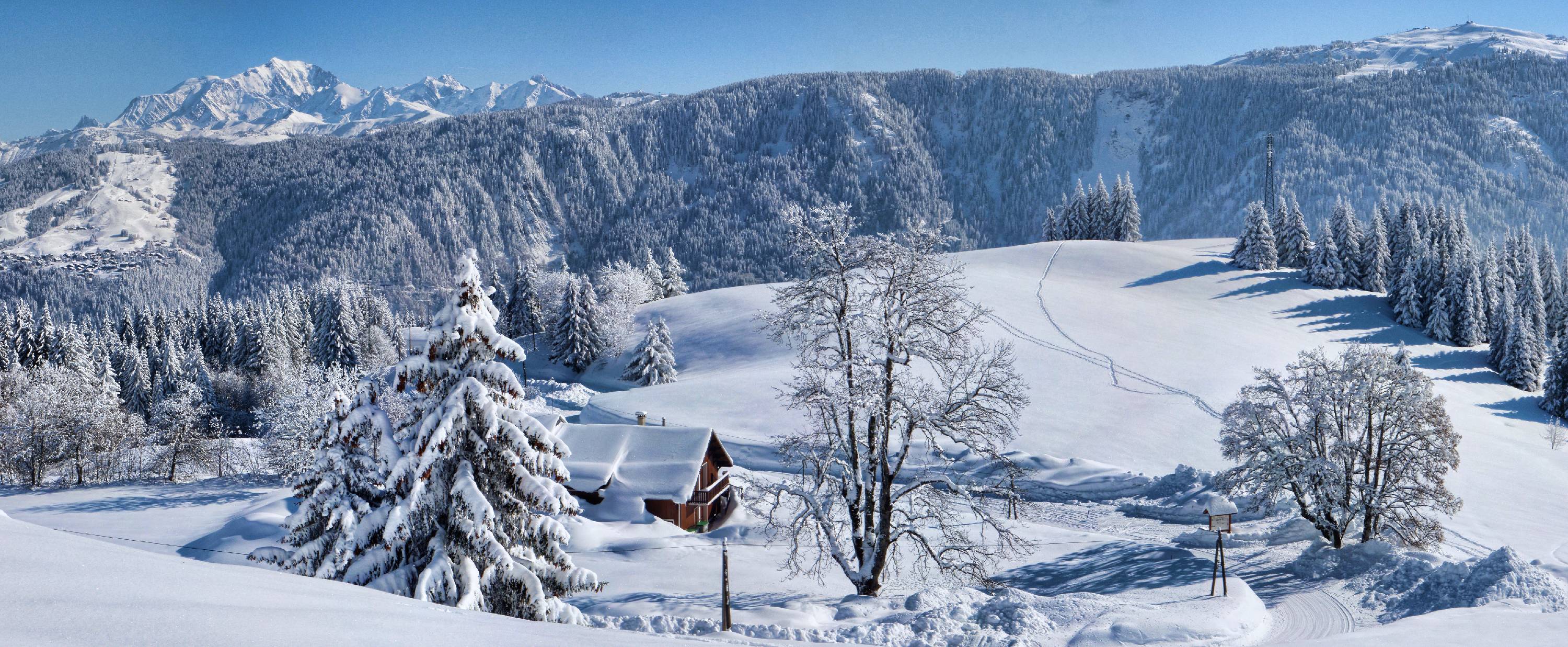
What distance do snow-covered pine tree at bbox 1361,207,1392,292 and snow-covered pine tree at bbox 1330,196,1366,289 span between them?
0.34 m

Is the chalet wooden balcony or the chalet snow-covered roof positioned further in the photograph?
the chalet wooden balcony

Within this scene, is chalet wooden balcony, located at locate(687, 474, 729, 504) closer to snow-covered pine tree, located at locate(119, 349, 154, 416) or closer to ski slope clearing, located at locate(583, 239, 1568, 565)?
ski slope clearing, located at locate(583, 239, 1568, 565)

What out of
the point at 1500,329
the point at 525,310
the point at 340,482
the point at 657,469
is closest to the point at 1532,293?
the point at 1500,329

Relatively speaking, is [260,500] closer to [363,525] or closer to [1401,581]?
[363,525]

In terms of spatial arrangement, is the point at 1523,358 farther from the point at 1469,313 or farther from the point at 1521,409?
the point at 1469,313

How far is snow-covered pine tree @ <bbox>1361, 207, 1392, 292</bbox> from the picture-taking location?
81.8m

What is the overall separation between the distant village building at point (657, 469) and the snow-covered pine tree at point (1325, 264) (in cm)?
7226

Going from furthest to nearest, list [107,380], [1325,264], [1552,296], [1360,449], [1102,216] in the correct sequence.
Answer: [1102,216] → [1325,264] → [1552,296] → [107,380] → [1360,449]

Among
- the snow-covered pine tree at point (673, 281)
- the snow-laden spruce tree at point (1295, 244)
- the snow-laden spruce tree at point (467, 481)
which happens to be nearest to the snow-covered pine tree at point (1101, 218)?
the snow-laden spruce tree at point (1295, 244)

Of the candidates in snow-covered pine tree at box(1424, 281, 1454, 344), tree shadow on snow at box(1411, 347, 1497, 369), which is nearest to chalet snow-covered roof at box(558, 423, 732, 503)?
tree shadow on snow at box(1411, 347, 1497, 369)

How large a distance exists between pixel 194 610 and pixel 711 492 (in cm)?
3137

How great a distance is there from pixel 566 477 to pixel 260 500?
25.9 m

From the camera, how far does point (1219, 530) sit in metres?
18.9

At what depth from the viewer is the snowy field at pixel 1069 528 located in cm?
772
